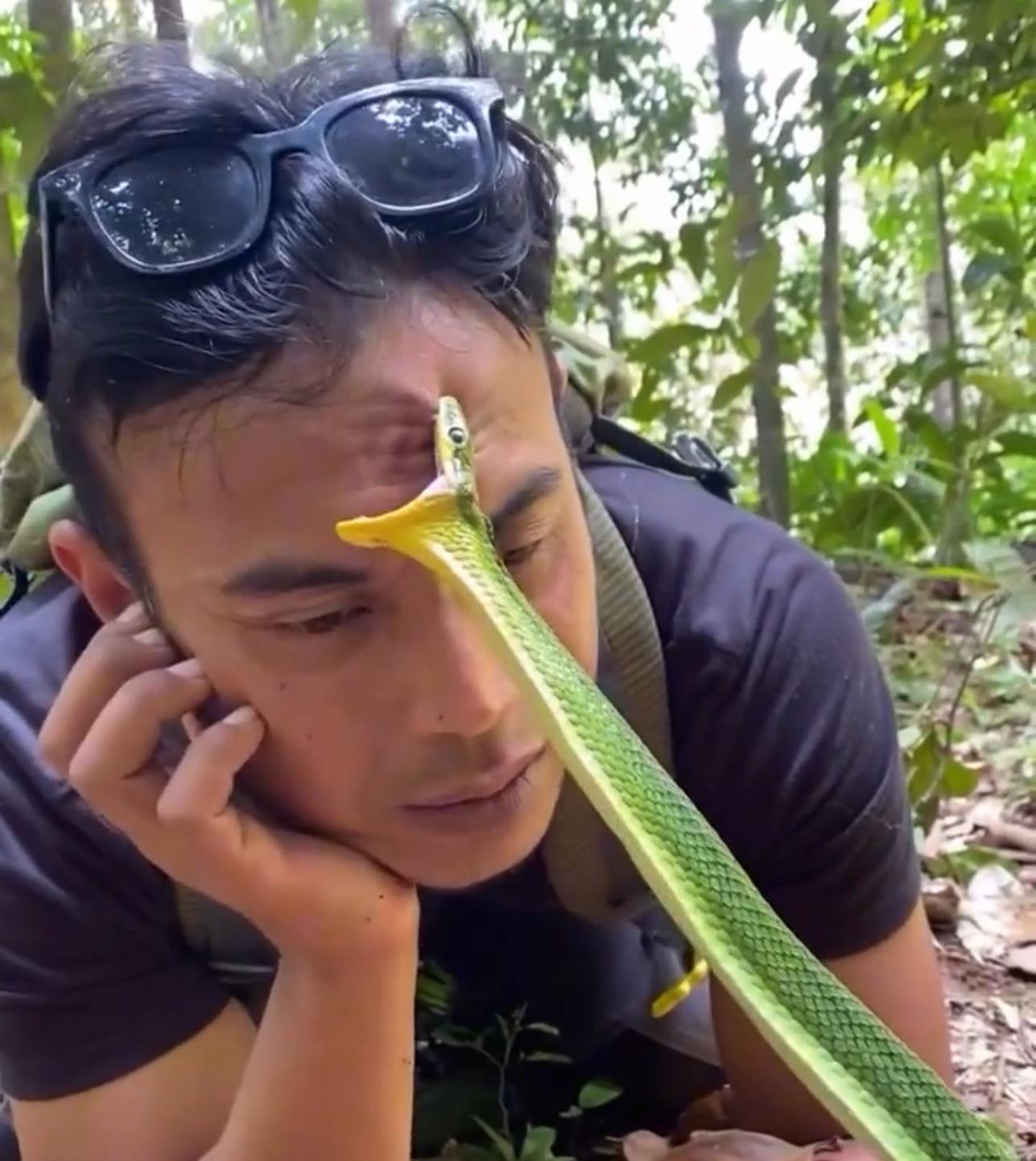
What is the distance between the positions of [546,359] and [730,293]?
1161mm

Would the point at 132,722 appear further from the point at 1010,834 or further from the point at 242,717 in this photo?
the point at 1010,834

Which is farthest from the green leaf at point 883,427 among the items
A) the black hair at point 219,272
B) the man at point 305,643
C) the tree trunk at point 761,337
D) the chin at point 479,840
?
the chin at point 479,840

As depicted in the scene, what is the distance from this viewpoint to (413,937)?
109cm

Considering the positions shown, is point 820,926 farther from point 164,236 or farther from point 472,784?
point 164,236

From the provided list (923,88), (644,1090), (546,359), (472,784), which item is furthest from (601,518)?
(923,88)

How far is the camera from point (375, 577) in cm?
88

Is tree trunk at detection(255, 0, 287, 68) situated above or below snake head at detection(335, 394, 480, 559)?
above

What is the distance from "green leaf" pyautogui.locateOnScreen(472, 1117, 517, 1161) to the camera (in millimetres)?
1372

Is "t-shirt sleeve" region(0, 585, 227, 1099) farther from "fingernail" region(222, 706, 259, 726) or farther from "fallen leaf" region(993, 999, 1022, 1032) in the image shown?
"fallen leaf" region(993, 999, 1022, 1032)

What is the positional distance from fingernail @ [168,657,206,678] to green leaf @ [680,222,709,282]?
56.3 inches

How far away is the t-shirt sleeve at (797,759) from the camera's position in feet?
4.09

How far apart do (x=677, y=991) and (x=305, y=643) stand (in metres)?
0.72

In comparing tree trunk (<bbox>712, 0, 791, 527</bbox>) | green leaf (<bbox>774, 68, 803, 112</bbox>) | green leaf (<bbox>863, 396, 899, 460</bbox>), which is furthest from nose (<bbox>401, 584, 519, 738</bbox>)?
green leaf (<bbox>863, 396, 899, 460</bbox>)

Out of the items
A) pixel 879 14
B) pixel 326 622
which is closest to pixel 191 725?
pixel 326 622
